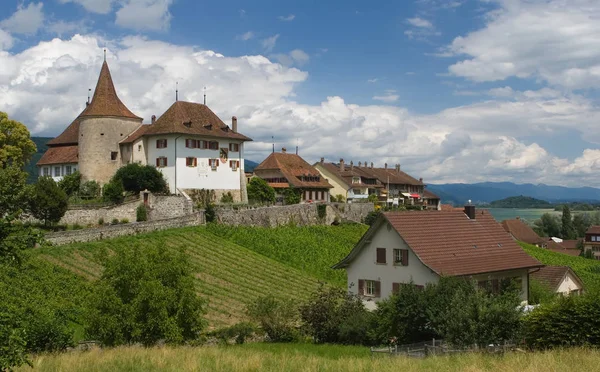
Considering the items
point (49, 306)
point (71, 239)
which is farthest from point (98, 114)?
point (49, 306)

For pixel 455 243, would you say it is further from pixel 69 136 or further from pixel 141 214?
pixel 69 136

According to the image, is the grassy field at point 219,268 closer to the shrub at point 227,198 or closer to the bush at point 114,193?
the bush at point 114,193

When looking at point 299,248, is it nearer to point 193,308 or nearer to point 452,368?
point 193,308

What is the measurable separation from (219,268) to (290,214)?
20510 mm

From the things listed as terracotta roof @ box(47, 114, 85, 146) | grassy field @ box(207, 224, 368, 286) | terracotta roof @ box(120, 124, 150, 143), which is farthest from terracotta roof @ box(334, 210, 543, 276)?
terracotta roof @ box(47, 114, 85, 146)

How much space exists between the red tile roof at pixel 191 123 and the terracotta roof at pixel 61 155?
29.0 feet

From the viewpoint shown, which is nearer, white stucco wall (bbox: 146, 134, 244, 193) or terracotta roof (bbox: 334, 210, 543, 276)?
terracotta roof (bbox: 334, 210, 543, 276)

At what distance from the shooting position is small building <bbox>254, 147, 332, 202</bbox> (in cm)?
7569

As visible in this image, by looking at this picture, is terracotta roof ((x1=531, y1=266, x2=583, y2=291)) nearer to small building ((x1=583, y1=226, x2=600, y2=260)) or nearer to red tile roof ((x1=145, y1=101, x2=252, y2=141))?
red tile roof ((x1=145, y1=101, x2=252, y2=141))

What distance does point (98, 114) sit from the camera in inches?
2331

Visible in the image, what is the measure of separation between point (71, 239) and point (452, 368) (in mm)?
32448

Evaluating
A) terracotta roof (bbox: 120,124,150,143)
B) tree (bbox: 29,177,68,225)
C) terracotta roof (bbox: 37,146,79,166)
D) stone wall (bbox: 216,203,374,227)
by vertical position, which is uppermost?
terracotta roof (bbox: 120,124,150,143)

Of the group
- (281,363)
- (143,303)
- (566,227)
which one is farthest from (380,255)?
(566,227)

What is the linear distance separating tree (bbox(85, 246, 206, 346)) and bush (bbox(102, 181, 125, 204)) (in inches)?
1120
